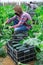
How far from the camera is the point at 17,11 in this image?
461 cm

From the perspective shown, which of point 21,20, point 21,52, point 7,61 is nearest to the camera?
point 21,52

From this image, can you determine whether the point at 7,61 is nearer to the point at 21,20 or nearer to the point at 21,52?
the point at 21,52

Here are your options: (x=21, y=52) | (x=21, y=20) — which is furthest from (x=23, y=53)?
(x=21, y=20)

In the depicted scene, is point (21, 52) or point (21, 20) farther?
point (21, 20)

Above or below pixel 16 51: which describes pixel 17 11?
above

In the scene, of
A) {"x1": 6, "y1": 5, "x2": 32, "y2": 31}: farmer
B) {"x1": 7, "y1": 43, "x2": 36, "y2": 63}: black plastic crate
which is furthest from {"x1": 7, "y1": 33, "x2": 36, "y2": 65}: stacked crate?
{"x1": 6, "y1": 5, "x2": 32, "y2": 31}: farmer

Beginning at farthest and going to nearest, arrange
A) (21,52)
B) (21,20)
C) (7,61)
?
(21,20)
(7,61)
(21,52)

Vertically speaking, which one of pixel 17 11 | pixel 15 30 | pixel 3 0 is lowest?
pixel 3 0

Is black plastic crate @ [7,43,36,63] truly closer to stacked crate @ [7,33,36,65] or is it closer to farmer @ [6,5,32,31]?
stacked crate @ [7,33,36,65]

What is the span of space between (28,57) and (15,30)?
52.0 inches

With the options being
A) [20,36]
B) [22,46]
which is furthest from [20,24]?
[22,46]

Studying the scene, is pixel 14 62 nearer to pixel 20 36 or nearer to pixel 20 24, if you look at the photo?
A: pixel 20 36

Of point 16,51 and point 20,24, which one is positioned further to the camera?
point 20,24

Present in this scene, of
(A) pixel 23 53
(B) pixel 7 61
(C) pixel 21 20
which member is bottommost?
(B) pixel 7 61
